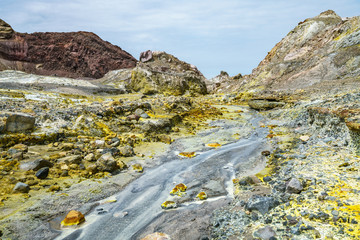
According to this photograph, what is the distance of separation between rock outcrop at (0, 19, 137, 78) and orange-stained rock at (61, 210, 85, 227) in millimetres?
75512

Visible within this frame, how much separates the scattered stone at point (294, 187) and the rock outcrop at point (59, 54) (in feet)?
259

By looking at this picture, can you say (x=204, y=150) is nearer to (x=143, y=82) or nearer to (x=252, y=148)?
(x=252, y=148)

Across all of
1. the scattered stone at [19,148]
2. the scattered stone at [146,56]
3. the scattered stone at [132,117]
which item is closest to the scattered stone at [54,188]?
the scattered stone at [19,148]

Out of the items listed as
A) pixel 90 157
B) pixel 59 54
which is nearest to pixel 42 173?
pixel 90 157

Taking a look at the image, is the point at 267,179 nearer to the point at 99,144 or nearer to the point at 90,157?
the point at 90,157

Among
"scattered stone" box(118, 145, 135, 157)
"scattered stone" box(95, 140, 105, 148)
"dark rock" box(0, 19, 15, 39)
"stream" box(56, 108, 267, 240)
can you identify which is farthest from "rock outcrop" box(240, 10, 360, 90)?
"dark rock" box(0, 19, 15, 39)

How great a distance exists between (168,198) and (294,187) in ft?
12.0

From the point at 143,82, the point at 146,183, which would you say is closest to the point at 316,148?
the point at 146,183

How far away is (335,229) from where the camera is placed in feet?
14.2

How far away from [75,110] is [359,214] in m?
14.1

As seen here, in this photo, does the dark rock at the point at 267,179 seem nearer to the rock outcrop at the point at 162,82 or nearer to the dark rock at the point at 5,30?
the rock outcrop at the point at 162,82

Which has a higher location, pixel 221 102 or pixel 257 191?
pixel 221 102

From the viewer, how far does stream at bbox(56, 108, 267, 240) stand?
555cm

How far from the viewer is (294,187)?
19.4ft
